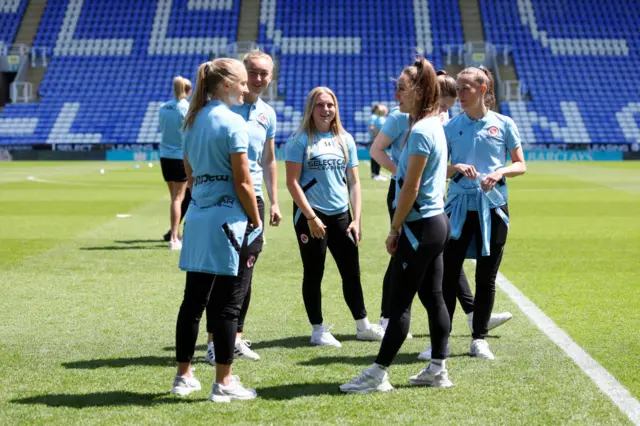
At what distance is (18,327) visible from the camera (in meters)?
7.02

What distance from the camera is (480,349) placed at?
19.9 ft

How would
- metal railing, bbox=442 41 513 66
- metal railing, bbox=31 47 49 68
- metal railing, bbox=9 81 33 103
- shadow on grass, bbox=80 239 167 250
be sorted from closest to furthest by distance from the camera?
shadow on grass, bbox=80 239 167 250 → metal railing, bbox=442 41 513 66 → metal railing, bbox=9 81 33 103 → metal railing, bbox=31 47 49 68

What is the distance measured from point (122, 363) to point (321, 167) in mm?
1934

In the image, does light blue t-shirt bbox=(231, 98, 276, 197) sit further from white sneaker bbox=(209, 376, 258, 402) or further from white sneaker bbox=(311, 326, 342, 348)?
white sneaker bbox=(209, 376, 258, 402)

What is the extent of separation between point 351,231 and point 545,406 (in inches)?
A: 85.0

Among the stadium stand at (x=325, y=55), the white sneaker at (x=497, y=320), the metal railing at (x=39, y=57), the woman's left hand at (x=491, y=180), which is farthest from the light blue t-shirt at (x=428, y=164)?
the metal railing at (x=39, y=57)

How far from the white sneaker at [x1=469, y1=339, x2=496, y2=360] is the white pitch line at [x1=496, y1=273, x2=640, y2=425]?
548 millimetres

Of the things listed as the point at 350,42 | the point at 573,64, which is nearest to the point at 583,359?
the point at 350,42

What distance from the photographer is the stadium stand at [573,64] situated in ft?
139

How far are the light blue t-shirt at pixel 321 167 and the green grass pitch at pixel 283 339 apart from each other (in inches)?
41.1

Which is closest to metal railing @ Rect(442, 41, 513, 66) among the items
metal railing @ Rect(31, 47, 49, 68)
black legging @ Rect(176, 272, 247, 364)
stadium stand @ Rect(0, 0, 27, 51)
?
metal railing @ Rect(31, 47, 49, 68)

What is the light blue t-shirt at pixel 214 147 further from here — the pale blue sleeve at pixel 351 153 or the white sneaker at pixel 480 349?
the white sneaker at pixel 480 349

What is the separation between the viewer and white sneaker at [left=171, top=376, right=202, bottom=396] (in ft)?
16.8

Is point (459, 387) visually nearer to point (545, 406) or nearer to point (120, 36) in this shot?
point (545, 406)
